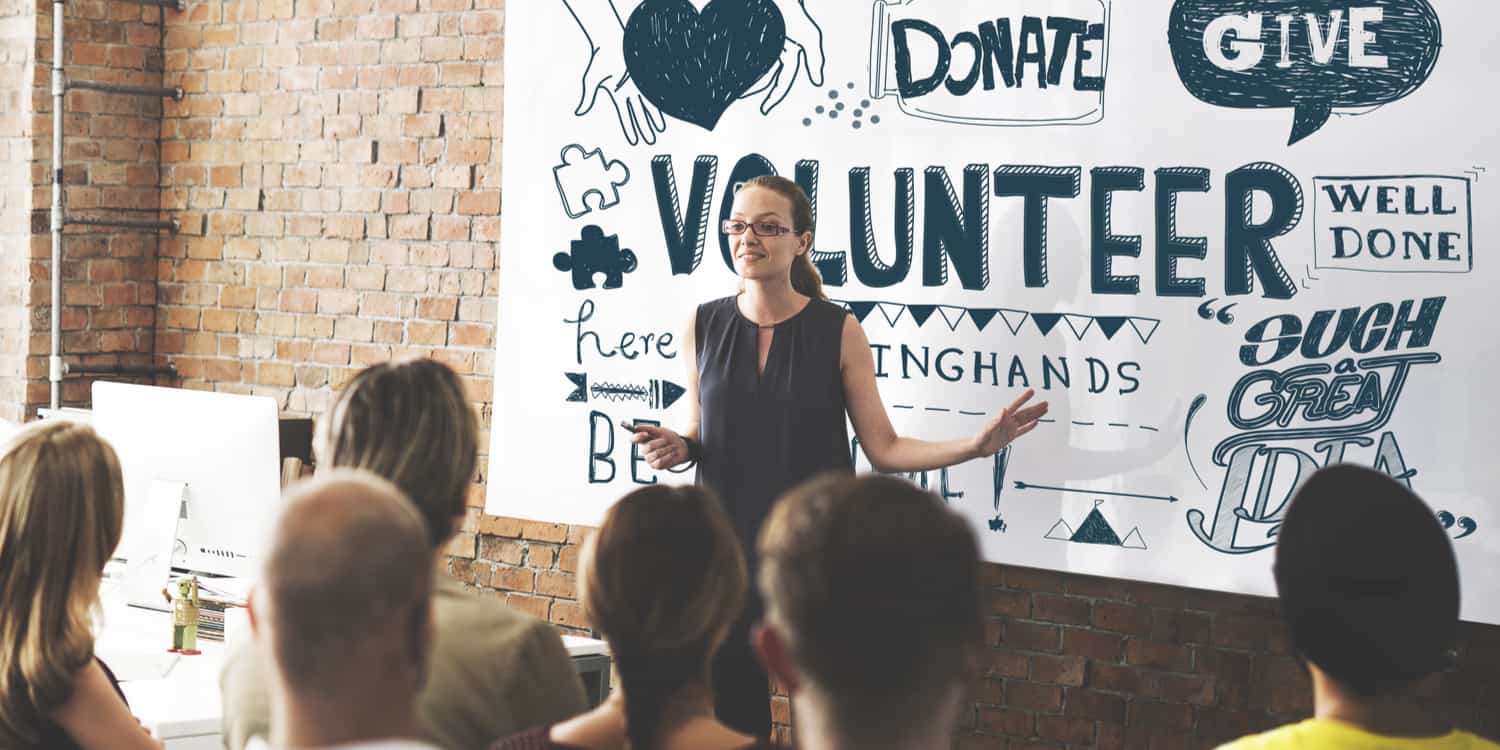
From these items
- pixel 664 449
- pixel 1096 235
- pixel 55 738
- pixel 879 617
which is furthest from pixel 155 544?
pixel 879 617

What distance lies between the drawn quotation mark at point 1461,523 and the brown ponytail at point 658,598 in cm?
204

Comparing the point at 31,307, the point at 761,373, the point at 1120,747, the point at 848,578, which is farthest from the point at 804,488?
the point at 31,307

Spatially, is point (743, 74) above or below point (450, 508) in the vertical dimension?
above

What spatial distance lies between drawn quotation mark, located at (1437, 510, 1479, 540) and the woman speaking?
83 cm

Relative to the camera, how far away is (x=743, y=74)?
4.15m

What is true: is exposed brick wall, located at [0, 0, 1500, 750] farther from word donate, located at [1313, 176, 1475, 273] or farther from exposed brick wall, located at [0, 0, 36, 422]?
word donate, located at [1313, 176, 1475, 273]

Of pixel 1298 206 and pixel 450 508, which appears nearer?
pixel 450 508

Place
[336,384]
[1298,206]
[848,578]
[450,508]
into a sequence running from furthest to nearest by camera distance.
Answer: [336,384] → [1298,206] → [450,508] → [848,578]

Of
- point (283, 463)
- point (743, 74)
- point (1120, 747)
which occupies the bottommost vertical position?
point (1120, 747)

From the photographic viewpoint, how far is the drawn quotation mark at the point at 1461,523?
319 centimetres

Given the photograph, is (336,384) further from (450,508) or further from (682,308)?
(450,508)

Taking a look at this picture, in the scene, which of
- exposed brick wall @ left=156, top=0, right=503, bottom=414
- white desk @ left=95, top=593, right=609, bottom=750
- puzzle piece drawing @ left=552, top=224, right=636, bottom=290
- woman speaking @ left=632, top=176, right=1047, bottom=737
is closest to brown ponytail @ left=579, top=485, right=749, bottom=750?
white desk @ left=95, top=593, right=609, bottom=750

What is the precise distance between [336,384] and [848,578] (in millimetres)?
3993

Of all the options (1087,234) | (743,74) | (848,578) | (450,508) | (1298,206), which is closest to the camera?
(848,578)
